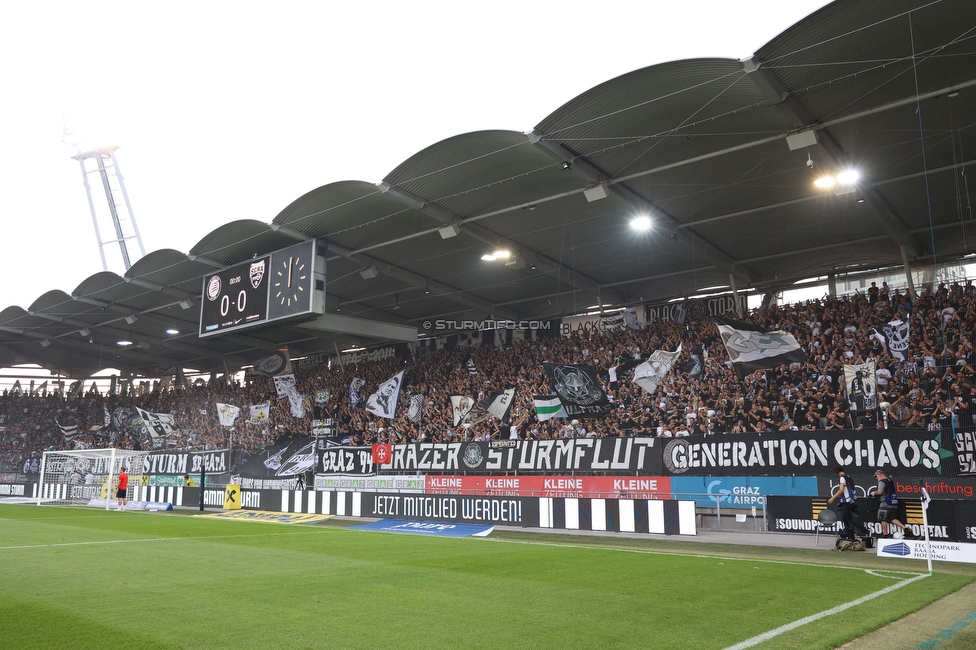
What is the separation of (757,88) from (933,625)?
1127 centimetres

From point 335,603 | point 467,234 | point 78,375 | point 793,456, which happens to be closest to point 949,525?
point 793,456

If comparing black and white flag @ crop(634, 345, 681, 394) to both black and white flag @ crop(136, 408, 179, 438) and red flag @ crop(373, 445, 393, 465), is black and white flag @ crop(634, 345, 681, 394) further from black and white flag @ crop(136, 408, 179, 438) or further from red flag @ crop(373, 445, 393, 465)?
black and white flag @ crop(136, 408, 179, 438)

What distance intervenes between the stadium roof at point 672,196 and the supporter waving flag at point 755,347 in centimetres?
368

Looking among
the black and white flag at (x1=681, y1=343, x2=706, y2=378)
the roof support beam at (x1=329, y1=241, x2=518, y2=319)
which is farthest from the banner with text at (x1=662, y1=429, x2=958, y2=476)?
the roof support beam at (x1=329, y1=241, x2=518, y2=319)

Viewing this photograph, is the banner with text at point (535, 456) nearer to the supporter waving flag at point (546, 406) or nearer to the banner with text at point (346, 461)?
the banner with text at point (346, 461)

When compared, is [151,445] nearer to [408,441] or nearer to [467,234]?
[408,441]

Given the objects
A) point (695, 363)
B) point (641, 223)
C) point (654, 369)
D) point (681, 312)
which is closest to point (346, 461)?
point (654, 369)

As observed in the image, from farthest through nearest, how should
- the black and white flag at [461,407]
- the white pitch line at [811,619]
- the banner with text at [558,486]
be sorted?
the black and white flag at [461,407] → the banner with text at [558,486] → the white pitch line at [811,619]

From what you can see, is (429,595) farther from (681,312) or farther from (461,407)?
(681,312)

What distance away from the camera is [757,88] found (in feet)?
48.3

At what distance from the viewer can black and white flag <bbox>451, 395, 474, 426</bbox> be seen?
2895 centimetres

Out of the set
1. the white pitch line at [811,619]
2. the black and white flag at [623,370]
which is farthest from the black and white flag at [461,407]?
the white pitch line at [811,619]

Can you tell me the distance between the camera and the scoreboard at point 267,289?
23062 millimetres

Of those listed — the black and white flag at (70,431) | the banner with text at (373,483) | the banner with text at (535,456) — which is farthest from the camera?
the black and white flag at (70,431)
